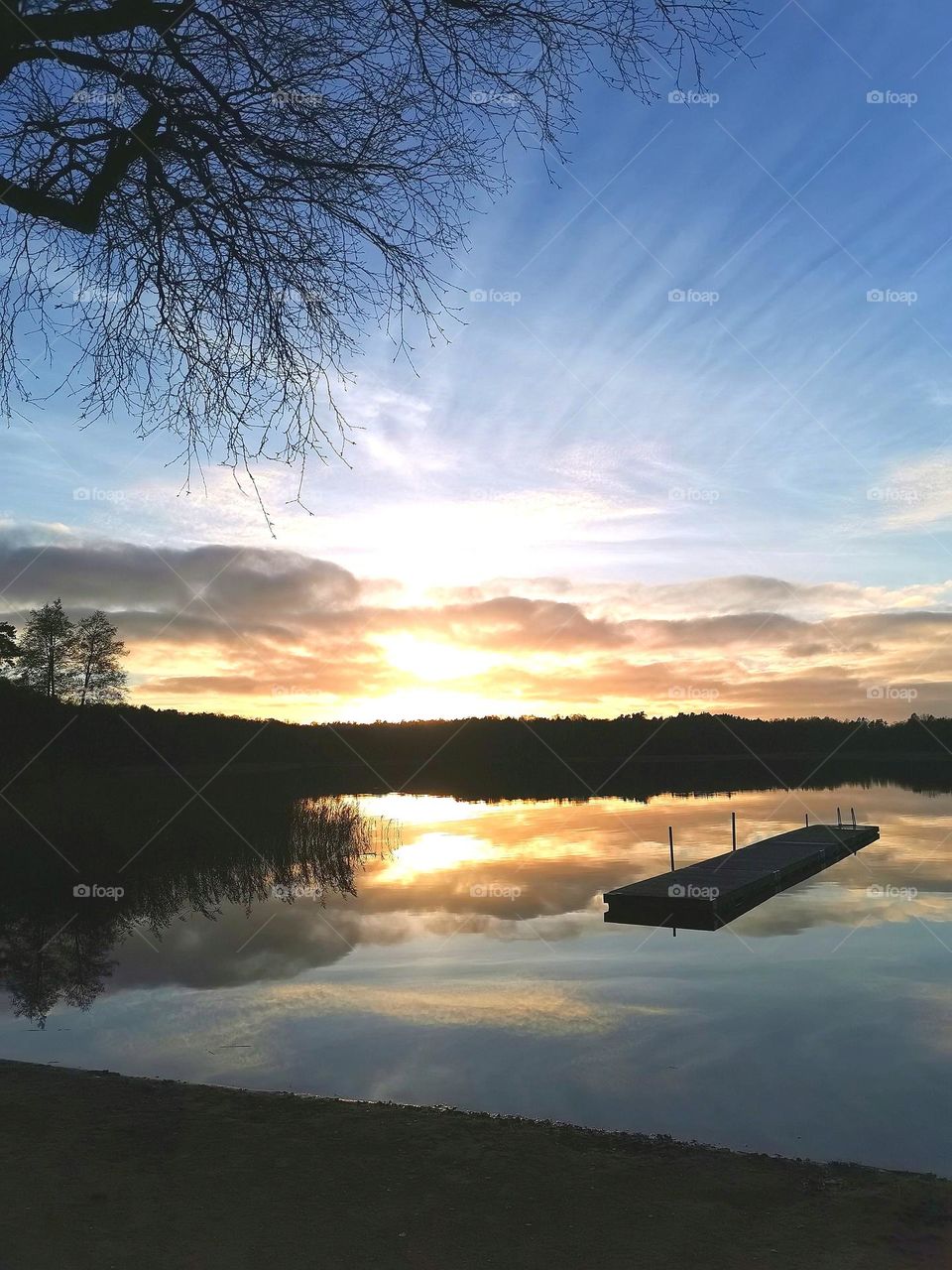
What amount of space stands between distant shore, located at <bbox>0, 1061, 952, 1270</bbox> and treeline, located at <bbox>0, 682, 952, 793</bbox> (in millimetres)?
37706

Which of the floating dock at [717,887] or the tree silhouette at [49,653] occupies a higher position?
the tree silhouette at [49,653]

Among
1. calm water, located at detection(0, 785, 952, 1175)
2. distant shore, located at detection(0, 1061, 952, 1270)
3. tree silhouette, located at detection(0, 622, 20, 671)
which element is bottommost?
calm water, located at detection(0, 785, 952, 1175)

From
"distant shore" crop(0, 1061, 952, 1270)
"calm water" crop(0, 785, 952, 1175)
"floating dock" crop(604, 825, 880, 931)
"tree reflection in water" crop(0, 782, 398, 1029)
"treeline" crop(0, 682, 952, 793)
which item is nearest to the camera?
"distant shore" crop(0, 1061, 952, 1270)

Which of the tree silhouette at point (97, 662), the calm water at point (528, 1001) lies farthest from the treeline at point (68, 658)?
the calm water at point (528, 1001)

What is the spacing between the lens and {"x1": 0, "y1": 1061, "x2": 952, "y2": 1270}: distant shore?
4.57 m

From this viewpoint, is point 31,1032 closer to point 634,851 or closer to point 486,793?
point 634,851

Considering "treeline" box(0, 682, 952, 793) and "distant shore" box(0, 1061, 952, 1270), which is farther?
"treeline" box(0, 682, 952, 793)

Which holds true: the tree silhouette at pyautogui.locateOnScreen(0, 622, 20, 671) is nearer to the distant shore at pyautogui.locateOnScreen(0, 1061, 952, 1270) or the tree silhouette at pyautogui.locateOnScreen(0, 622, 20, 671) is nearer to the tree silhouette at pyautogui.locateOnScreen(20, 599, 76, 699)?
the tree silhouette at pyautogui.locateOnScreen(20, 599, 76, 699)

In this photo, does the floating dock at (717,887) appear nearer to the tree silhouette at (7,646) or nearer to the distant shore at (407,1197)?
the distant shore at (407,1197)

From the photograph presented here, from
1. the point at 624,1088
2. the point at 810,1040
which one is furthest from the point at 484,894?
the point at 624,1088

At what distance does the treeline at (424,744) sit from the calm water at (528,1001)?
1062 inches

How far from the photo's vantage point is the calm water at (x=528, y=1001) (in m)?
8.17

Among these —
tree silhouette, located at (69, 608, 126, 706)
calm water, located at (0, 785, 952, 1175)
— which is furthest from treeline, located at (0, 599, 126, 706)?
calm water, located at (0, 785, 952, 1175)

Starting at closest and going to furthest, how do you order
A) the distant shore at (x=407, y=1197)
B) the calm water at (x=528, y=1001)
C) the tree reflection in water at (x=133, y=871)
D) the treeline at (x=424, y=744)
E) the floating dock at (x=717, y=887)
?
the distant shore at (x=407, y=1197) → the calm water at (x=528, y=1001) → the tree reflection in water at (x=133, y=871) → the floating dock at (x=717, y=887) → the treeline at (x=424, y=744)
